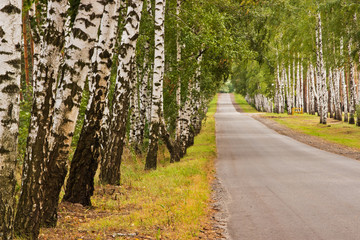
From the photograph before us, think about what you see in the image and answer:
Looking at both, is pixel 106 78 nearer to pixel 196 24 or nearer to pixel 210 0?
pixel 196 24

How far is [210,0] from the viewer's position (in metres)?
19.5

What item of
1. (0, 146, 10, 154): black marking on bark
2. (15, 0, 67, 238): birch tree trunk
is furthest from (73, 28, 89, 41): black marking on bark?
(0, 146, 10, 154): black marking on bark

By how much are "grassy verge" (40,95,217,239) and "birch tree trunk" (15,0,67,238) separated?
1.49ft

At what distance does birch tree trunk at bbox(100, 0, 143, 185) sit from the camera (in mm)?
11008

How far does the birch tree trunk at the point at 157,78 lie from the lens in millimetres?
14408

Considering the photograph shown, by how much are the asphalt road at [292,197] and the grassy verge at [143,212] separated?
30.3 inches

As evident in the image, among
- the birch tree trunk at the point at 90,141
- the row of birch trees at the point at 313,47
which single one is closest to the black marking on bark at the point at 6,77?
the birch tree trunk at the point at 90,141

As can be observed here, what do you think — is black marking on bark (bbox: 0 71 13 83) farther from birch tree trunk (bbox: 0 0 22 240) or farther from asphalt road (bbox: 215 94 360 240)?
asphalt road (bbox: 215 94 360 240)

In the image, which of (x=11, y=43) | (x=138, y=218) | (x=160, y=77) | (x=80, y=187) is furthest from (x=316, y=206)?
(x=160, y=77)

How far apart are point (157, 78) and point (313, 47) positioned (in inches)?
1253

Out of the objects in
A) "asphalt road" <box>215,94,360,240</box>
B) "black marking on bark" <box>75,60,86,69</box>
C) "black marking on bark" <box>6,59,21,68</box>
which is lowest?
"asphalt road" <box>215,94,360,240</box>

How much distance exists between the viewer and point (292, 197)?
9.60 m

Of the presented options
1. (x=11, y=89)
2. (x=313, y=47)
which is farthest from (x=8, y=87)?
(x=313, y=47)

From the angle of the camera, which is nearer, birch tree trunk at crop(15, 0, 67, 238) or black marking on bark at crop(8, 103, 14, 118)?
black marking on bark at crop(8, 103, 14, 118)
